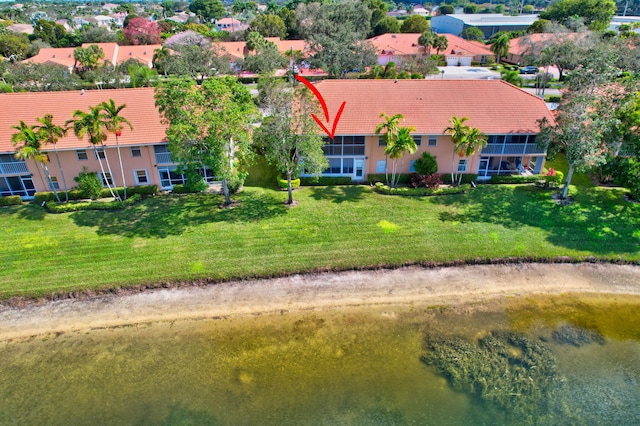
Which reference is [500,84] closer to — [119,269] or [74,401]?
[119,269]

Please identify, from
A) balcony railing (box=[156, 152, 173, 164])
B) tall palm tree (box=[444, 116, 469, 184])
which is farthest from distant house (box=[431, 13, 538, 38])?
balcony railing (box=[156, 152, 173, 164])

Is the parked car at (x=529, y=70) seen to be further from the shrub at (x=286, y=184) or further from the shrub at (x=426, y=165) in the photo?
the shrub at (x=286, y=184)

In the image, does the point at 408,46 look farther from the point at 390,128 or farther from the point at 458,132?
the point at 390,128

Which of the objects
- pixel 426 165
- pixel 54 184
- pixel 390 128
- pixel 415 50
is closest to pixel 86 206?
pixel 54 184

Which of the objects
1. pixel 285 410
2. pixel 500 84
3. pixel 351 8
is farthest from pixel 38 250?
pixel 351 8

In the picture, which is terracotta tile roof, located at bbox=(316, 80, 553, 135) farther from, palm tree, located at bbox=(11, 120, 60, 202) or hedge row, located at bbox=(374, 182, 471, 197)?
palm tree, located at bbox=(11, 120, 60, 202)

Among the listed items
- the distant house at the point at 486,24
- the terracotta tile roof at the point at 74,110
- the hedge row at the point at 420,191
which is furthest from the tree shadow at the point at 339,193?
the distant house at the point at 486,24
